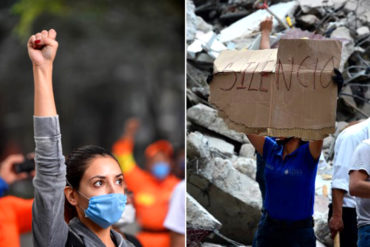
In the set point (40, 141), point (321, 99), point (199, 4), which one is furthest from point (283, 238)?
point (199, 4)

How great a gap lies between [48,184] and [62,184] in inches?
2.3

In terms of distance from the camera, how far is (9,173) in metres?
3.35

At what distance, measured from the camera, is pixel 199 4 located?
13.8 ft

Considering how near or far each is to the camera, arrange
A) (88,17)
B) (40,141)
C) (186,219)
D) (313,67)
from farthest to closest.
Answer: (186,219)
(88,17)
(313,67)
(40,141)

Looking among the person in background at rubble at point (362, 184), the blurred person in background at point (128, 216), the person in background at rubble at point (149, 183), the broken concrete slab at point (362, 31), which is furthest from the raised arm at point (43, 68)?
the broken concrete slab at point (362, 31)

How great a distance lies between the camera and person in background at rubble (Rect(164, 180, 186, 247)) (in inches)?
153

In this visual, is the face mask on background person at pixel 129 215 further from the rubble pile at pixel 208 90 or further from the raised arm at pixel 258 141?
the raised arm at pixel 258 141

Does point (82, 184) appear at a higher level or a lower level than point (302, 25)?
lower

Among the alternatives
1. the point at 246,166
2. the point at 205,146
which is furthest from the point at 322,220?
the point at 205,146

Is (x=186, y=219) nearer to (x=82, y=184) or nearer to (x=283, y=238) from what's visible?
(x=283, y=238)

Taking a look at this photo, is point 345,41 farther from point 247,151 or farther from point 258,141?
point 258,141

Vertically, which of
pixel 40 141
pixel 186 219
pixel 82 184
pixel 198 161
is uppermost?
pixel 40 141

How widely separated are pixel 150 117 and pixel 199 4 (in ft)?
3.08

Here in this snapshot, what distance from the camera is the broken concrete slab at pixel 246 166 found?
13.4 ft
